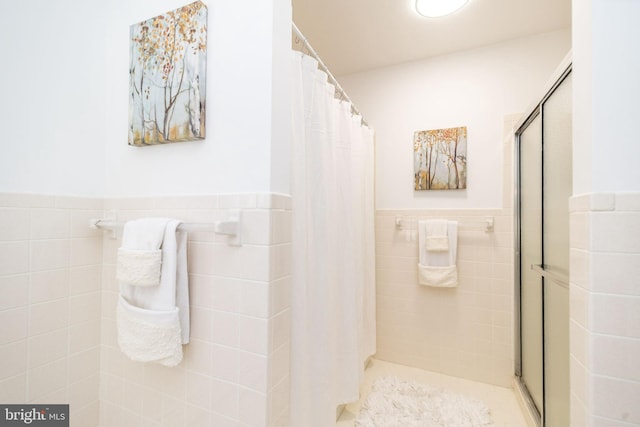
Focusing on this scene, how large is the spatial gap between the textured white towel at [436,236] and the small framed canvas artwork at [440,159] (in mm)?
266

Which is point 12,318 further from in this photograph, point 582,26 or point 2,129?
point 582,26

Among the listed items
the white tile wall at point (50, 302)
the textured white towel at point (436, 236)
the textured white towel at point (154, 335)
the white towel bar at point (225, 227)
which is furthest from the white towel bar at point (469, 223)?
the white tile wall at point (50, 302)

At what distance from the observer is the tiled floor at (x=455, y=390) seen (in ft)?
5.04

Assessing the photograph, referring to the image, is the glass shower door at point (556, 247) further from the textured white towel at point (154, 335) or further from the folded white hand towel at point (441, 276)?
the textured white towel at point (154, 335)

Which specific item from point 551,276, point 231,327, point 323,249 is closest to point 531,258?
point 551,276

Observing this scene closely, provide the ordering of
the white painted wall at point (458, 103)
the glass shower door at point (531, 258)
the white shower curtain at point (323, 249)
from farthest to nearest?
the white painted wall at point (458, 103)
the glass shower door at point (531, 258)
the white shower curtain at point (323, 249)

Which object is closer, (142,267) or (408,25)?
(142,267)

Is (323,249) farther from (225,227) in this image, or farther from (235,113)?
(235,113)

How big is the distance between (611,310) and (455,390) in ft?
4.68

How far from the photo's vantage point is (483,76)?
75.6 inches

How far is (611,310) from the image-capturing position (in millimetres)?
718

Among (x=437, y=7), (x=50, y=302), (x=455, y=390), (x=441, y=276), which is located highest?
(x=437, y=7)

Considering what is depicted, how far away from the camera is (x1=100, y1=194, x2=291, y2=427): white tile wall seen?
818 mm

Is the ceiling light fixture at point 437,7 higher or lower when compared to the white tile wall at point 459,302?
higher
